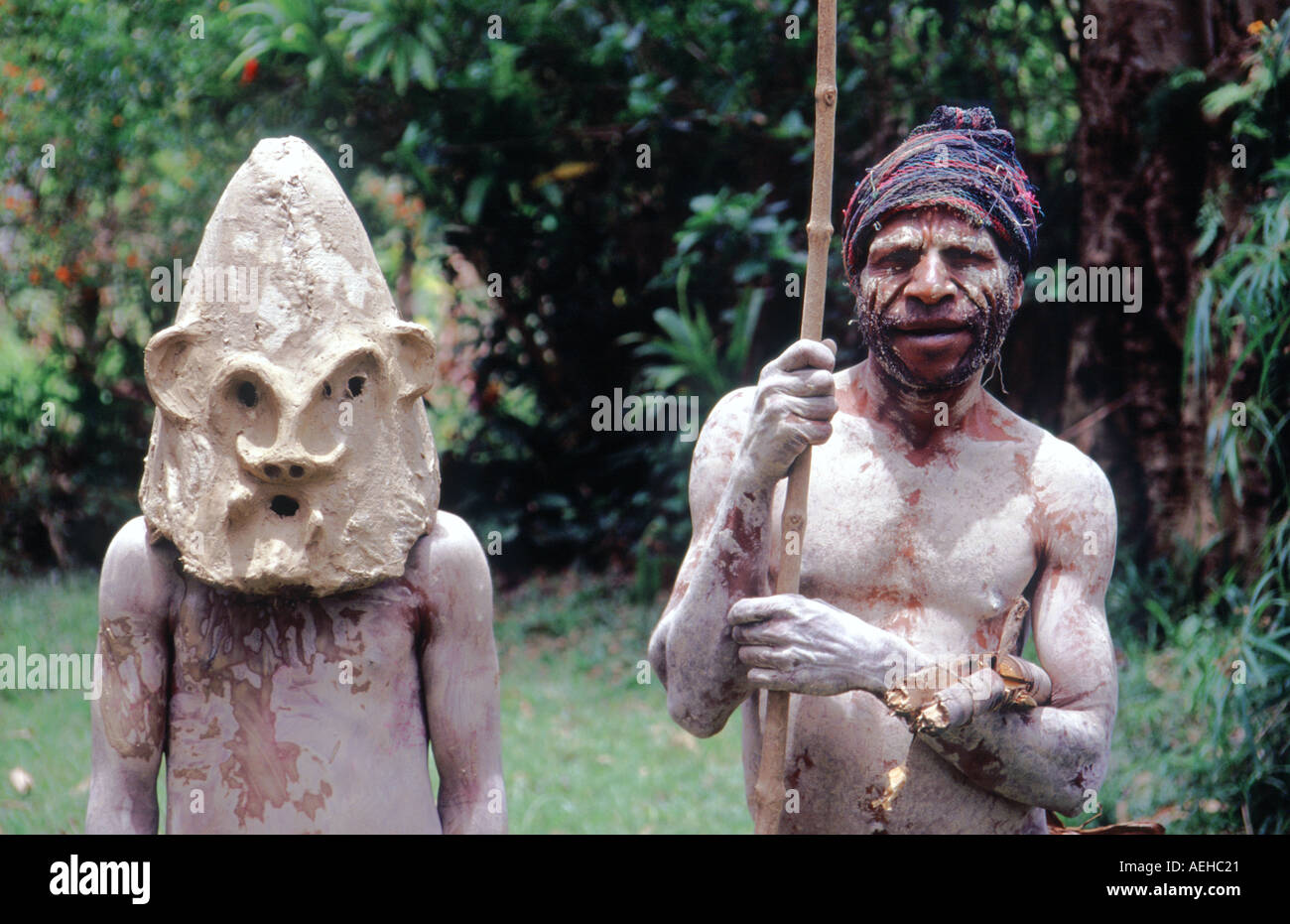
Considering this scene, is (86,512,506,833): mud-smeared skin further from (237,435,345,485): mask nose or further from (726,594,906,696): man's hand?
(726,594,906,696): man's hand

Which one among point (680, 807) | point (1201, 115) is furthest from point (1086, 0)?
point (680, 807)

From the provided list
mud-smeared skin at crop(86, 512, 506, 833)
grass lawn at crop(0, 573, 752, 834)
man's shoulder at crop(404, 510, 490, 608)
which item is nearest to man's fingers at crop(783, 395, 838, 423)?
man's shoulder at crop(404, 510, 490, 608)

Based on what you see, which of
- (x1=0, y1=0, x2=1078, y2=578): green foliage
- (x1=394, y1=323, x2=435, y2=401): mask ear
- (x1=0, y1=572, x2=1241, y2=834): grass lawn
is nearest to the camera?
(x1=394, y1=323, x2=435, y2=401): mask ear

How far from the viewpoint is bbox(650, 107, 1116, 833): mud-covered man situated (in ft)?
7.57

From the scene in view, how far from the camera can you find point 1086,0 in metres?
5.50

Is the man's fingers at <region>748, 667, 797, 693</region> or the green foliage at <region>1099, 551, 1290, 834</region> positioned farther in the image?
the green foliage at <region>1099, 551, 1290, 834</region>

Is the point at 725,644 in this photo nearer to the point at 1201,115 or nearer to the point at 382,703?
the point at 382,703

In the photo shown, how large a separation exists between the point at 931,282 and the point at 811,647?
0.68 metres

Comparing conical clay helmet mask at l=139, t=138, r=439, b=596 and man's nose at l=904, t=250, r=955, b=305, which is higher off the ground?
man's nose at l=904, t=250, r=955, b=305

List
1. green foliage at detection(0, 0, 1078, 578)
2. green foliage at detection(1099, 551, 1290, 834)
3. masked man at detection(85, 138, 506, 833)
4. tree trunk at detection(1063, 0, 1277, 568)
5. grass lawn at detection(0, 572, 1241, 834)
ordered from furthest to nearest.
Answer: green foliage at detection(0, 0, 1078, 578), tree trunk at detection(1063, 0, 1277, 568), grass lawn at detection(0, 572, 1241, 834), green foliage at detection(1099, 551, 1290, 834), masked man at detection(85, 138, 506, 833)

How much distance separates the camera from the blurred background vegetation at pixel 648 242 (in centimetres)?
482

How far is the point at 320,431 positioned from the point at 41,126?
235 inches

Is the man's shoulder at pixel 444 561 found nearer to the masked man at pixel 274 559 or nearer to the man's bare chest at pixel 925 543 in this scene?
the masked man at pixel 274 559

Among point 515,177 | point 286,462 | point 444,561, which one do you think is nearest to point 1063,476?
point 444,561
